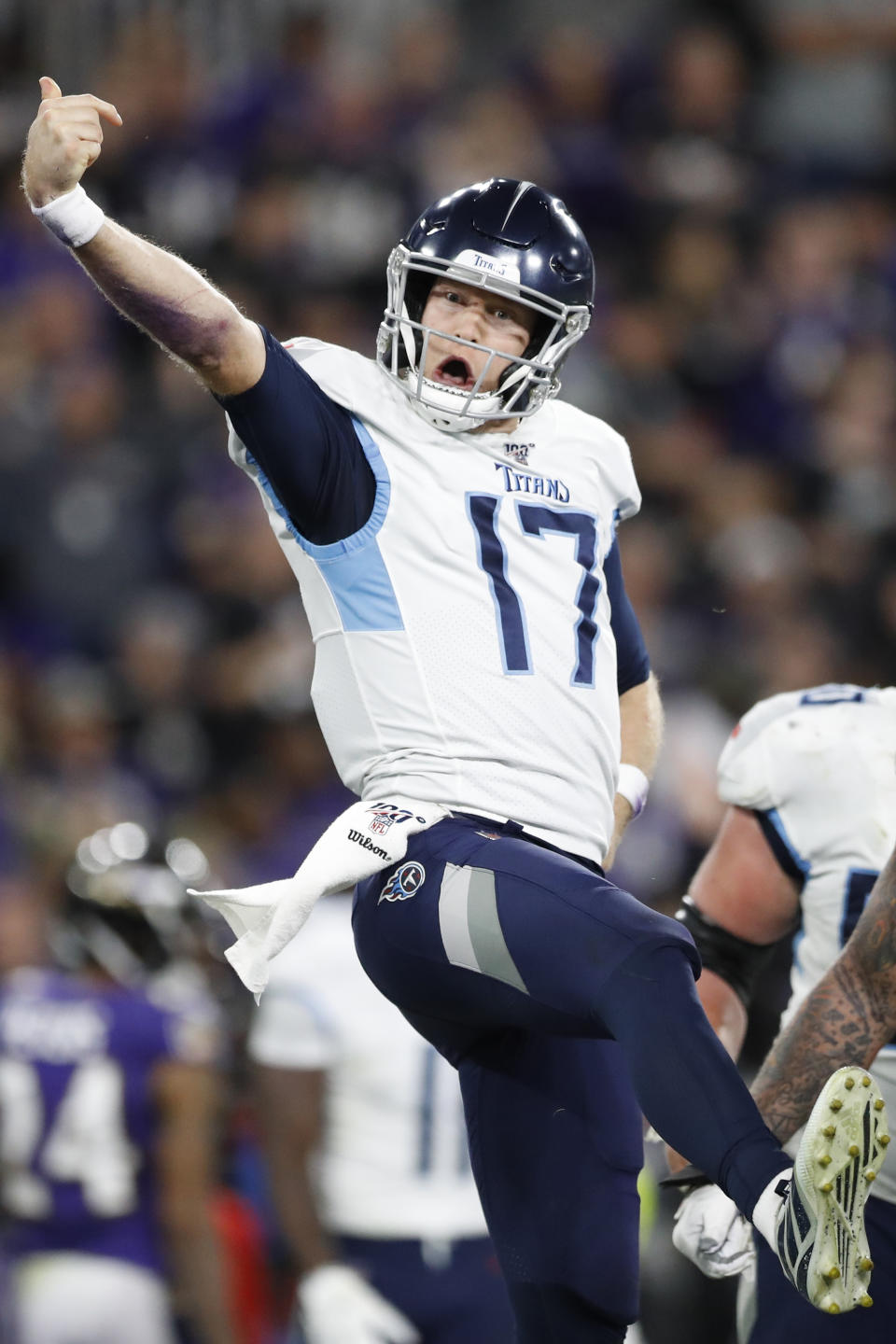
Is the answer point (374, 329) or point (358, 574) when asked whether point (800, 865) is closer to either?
point (358, 574)

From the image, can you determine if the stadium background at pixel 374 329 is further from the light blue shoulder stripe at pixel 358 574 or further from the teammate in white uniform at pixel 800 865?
the light blue shoulder stripe at pixel 358 574

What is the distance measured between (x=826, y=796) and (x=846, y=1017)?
0.57 metres

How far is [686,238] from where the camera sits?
338 inches

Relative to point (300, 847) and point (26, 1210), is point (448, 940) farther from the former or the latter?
point (300, 847)

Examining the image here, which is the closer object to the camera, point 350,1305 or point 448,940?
point 448,940

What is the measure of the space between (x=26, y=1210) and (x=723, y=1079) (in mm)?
3127

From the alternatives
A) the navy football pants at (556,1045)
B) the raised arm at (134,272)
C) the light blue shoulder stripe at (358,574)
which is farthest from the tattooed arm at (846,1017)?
the raised arm at (134,272)

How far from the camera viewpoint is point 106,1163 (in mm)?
5020

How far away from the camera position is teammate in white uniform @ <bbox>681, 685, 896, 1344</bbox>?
10.8 feet

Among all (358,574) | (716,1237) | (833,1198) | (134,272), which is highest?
(134,272)

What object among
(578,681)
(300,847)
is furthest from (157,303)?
(300,847)

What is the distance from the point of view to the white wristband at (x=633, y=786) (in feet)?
11.3

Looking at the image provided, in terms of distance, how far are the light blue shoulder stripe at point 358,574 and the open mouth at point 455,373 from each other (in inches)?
11.1

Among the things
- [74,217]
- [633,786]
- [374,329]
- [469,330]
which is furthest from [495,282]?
[374,329]
